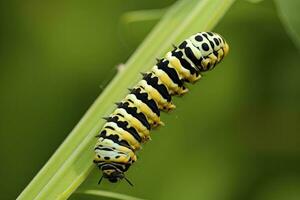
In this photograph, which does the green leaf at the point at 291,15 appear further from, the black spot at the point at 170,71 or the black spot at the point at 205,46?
the black spot at the point at 170,71

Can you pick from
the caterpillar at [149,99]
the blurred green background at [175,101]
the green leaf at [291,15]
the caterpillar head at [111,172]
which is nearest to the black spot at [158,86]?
the caterpillar at [149,99]

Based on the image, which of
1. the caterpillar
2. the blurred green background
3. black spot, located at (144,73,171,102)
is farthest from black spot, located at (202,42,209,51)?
the blurred green background

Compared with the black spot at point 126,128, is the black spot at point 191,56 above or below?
above

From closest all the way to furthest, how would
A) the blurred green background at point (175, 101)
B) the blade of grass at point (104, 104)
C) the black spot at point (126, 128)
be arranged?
the blade of grass at point (104, 104) < the black spot at point (126, 128) < the blurred green background at point (175, 101)

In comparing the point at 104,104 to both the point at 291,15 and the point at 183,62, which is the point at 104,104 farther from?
the point at 291,15

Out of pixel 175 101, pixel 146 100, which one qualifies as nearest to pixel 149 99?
pixel 146 100

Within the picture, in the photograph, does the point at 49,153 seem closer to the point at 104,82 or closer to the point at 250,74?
the point at 104,82
